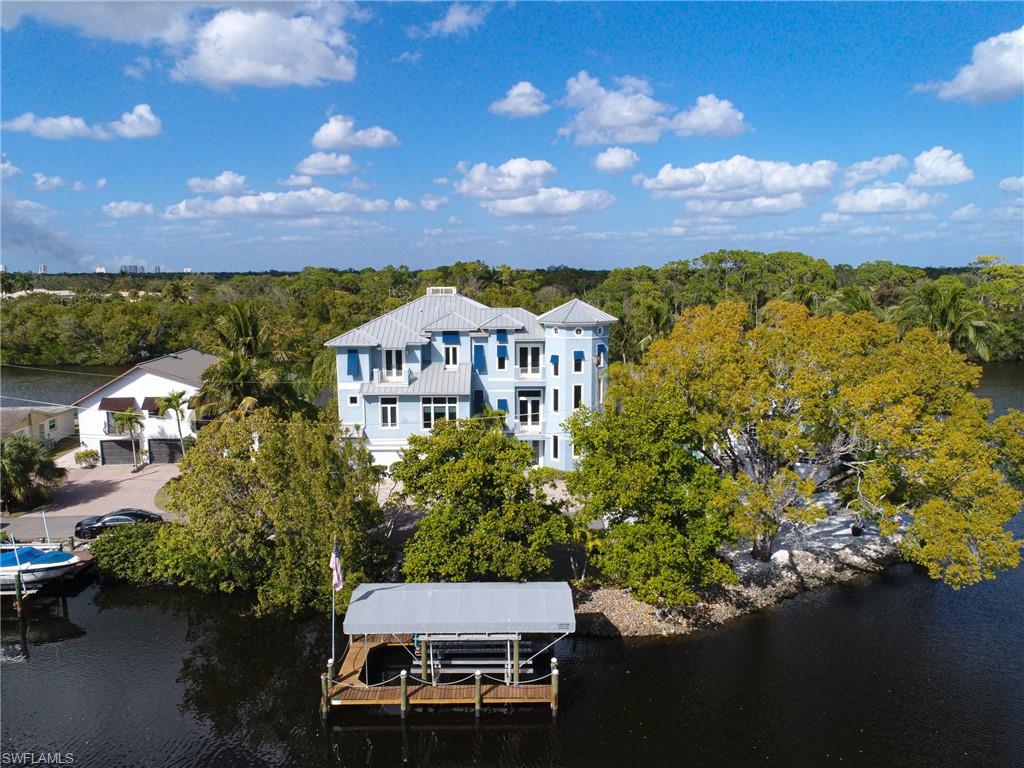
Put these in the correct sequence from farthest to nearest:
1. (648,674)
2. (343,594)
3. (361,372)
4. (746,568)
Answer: (361,372)
(746,568)
(343,594)
(648,674)

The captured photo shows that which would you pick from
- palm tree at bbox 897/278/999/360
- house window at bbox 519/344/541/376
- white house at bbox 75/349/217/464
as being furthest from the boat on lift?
palm tree at bbox 897/278/999/360

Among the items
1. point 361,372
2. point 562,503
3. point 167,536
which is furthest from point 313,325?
point 562,503

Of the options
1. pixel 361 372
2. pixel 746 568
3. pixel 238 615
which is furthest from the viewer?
pixel 361 372

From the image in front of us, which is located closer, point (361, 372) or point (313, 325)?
point (361, 372)

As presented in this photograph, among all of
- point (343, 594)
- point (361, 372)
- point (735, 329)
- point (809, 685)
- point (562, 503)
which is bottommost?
point (809, 685)

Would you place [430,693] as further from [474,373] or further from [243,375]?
[474,373]

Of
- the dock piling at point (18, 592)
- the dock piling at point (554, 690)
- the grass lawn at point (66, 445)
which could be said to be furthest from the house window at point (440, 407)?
the grass lawn at point (66, 445)

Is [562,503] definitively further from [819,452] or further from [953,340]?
[953,340]

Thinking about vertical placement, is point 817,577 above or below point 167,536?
below

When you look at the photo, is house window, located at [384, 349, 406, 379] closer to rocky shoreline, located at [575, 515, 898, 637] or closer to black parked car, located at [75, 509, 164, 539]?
black parked car, located at [75, 509, 164, 539]
